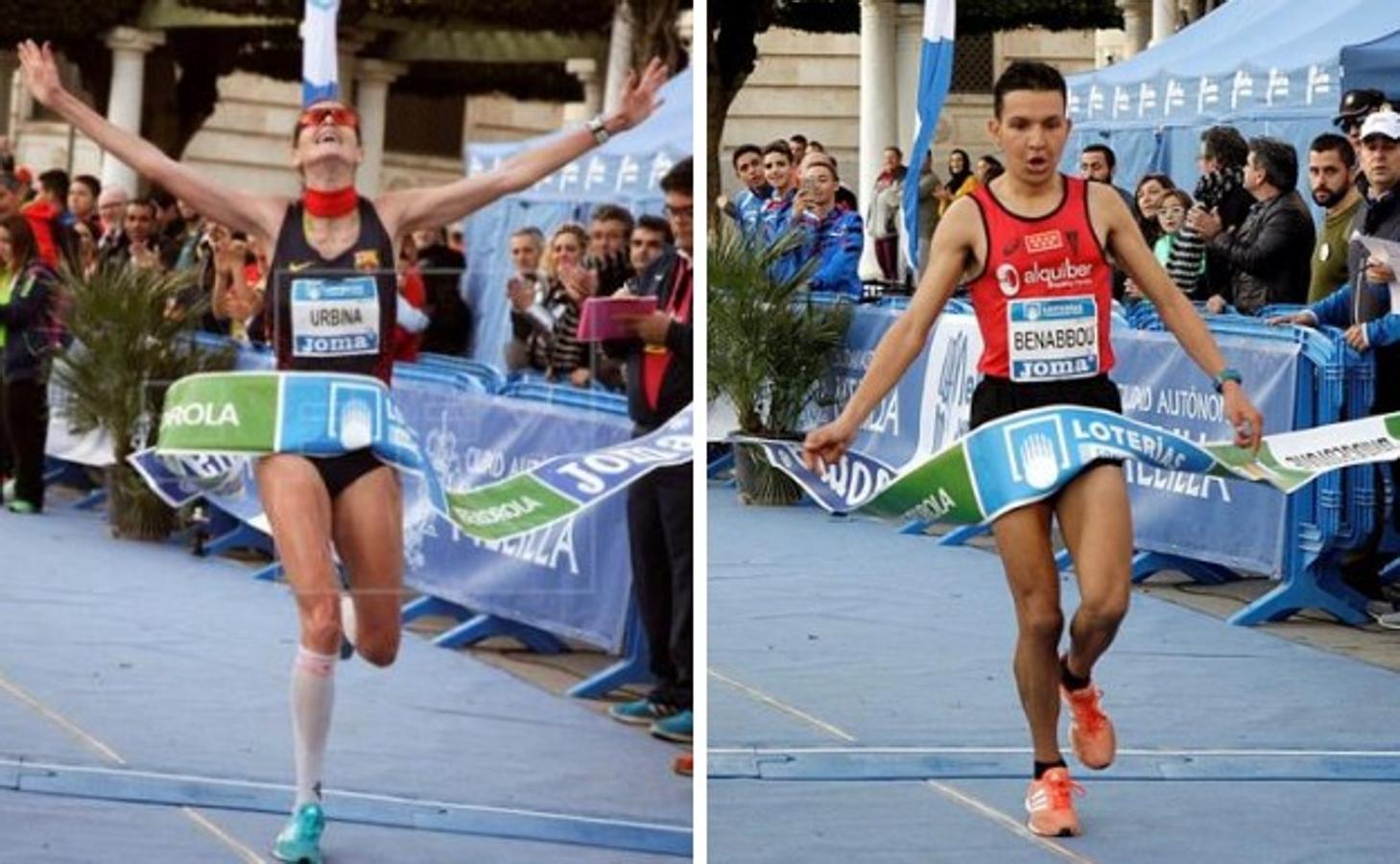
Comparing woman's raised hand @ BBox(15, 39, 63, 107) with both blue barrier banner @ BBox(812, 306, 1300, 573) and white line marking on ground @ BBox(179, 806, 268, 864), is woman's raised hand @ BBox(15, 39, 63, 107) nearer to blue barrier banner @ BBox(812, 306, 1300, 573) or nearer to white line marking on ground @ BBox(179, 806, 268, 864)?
white line marking on ground @ BBox(179, 806, 268, 864)

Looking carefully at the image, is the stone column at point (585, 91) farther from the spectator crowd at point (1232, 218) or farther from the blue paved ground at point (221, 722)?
the blue paved ground at point (221, 722)

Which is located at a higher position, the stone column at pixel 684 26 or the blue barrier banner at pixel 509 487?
the stone column at pixel 684 26

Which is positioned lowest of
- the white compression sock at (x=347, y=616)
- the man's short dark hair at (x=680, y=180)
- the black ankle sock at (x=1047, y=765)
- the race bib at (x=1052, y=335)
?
the black ankle sock at (x=1047, y=765)

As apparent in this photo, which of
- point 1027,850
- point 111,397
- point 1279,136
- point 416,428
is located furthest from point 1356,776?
point 111,397

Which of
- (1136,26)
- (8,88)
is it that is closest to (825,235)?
(1136,26)

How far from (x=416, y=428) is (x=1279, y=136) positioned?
1.72 meters

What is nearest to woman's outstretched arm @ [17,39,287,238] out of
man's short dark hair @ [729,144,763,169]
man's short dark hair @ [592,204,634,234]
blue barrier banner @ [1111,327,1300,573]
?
man's short dark hair @ [729,144,763,169]

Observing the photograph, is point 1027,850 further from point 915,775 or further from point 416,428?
point 416,428

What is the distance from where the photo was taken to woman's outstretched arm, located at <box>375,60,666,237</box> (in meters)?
4.37

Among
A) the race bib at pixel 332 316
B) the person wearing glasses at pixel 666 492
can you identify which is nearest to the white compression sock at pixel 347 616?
the race bib at pixel 332 316

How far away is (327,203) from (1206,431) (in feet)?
8.51

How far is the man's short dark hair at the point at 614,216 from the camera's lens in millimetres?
5066

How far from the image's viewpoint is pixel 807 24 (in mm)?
4910

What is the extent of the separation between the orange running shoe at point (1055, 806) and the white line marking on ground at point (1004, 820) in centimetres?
2
